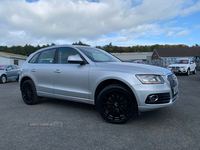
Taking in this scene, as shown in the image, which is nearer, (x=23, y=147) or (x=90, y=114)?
(x=23, y=147)

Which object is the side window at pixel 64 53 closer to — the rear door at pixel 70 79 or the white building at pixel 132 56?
the rear door at pixel 70 79

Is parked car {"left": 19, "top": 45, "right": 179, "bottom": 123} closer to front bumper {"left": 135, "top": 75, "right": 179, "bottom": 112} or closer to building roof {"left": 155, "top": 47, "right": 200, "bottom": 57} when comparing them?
front bumper {"left": 135, "top": 75, "right": 179, "bottom": 112}

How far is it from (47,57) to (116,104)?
2.54 meters

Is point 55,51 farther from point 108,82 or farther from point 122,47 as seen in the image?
point 122,47

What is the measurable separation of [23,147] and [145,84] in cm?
223

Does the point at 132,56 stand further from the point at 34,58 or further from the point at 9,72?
the point at 34,58

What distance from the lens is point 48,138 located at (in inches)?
109

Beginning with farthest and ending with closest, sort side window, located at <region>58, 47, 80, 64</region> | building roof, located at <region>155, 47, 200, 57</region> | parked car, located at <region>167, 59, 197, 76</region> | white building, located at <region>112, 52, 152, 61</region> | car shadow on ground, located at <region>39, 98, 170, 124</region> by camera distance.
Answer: white building, located at <region>112, 52, 152, 61</region>
building roof, located at <region>155, 47, 200, 57</region>
parked car, located at <region>167, 59, 197, 76</region>
side window, located at <region>58, 47, 80, 64</region>
car shadow on ground, located at <region>39, 98, 170, 124</region>

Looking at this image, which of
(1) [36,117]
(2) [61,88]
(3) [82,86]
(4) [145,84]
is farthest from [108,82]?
(1) [36,117]

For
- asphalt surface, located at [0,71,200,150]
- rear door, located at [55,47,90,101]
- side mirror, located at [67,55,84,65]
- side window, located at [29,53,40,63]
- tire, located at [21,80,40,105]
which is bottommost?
asphalt surface, located at [0,71,200,150]

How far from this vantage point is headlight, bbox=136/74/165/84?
121 inches

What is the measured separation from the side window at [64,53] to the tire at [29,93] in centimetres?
123

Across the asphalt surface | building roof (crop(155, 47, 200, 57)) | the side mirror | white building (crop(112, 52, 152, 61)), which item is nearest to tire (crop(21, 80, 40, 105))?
the asphalt surface

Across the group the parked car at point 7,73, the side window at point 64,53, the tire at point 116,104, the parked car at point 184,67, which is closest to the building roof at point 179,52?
the parked car at point 184,67
